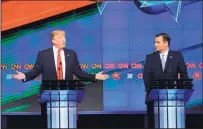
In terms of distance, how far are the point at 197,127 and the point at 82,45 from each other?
2407 millimetres

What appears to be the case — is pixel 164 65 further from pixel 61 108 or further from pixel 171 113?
pixel 61 108

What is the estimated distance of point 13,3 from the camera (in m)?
8.30

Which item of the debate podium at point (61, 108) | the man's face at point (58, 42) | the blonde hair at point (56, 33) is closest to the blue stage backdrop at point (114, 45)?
the blonde hair at point (56, 33)

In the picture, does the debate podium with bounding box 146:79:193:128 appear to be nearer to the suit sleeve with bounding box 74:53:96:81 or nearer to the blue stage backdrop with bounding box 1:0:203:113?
the suit sleeve with bounding box 74:53:96:81

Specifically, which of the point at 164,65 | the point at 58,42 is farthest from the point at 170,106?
the point at 58,42

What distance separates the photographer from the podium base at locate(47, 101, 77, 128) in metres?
6.28

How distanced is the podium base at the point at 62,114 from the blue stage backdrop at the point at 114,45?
1.99 m

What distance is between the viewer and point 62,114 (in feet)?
20.6

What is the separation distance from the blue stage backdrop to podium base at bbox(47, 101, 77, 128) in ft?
6.53

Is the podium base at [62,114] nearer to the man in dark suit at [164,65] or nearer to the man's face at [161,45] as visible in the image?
the man in dark suit at [164,65]

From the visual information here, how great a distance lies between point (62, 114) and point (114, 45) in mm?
2305

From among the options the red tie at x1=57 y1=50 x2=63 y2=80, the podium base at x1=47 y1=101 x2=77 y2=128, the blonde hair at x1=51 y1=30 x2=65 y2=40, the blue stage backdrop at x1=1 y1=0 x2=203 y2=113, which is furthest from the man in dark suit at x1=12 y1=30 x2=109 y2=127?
the podium base at x1=47 y1=101 x2=77 y2=128

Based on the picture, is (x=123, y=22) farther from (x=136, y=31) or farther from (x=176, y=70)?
(x=176, y=70)

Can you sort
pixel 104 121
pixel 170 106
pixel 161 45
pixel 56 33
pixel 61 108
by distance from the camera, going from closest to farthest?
pixel 61 108
pixel 170 106
pixel 161 45
pixel 56 33
pixel 104 121
